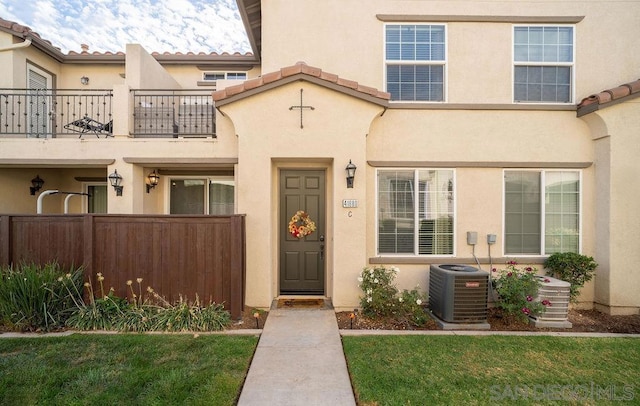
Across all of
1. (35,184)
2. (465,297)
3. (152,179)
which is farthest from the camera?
(35,184)

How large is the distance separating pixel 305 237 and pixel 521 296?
14.3ft

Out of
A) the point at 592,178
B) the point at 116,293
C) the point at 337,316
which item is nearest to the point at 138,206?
the point at 116,293

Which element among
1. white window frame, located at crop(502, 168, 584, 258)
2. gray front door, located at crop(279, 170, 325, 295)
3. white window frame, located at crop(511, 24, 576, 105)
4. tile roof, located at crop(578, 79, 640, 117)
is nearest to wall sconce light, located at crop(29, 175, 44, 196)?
gray front door, located at crop(279, 170, 325, 295)

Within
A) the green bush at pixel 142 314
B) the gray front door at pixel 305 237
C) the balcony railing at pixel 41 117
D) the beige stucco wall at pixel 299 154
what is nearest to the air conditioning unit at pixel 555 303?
the beige stucco wall at pixel 299 154

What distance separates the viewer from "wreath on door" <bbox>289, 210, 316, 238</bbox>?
672cm

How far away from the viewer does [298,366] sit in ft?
13.7

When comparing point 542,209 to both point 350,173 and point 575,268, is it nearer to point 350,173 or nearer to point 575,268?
point 575,268

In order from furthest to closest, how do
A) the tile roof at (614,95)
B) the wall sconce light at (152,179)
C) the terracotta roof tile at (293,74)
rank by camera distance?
1. the wall sconce light at (152,179)
2. the tile roof at (614,95)
3. the terracotta roof tile at (293,74)

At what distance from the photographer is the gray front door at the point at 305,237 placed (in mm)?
6875

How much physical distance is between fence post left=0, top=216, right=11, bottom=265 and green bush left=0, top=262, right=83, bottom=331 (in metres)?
0.48

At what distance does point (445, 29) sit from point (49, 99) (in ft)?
37.3

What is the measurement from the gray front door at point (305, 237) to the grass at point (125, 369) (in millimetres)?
2173

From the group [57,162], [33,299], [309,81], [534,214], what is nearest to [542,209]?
[534,214]

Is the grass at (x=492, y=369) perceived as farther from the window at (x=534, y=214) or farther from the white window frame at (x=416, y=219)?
the window at (x=534, y=214)
